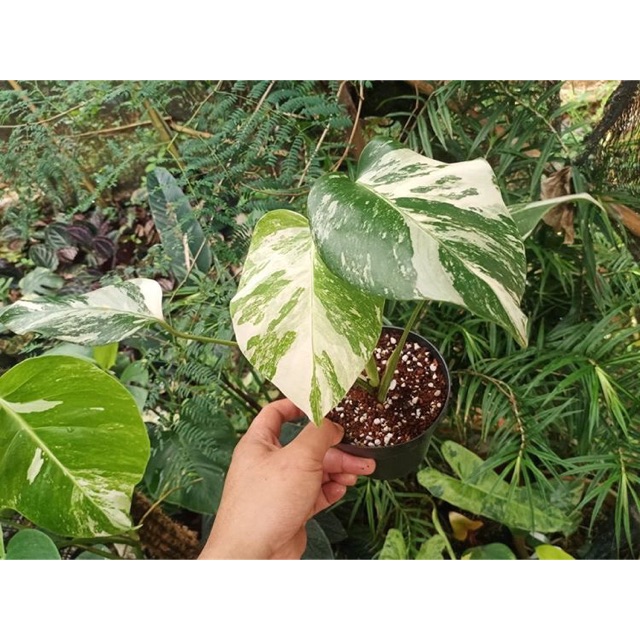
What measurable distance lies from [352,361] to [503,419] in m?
0.49

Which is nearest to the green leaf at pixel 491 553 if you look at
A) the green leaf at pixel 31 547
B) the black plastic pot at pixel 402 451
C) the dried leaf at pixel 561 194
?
the black plastic pot at pixel 402 451

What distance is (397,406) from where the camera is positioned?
770 millimetres

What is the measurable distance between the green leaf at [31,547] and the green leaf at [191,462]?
0.15m

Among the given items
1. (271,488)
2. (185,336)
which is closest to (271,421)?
(271,488)

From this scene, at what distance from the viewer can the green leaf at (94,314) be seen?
0.64m

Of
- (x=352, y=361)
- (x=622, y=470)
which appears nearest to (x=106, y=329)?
(x=352, y=361)

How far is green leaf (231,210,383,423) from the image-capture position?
48 cm

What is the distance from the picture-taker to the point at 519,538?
0.90 meters

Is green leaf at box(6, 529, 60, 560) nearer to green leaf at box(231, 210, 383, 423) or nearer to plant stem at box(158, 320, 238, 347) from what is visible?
plant stem at box(158, 320, 238, 347)

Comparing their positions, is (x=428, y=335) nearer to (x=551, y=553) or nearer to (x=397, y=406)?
(x=397, y=406)

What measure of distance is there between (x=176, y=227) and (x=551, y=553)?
0.73 metres

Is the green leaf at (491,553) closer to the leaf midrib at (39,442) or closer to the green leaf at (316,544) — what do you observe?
the green leaf at (316,544)
